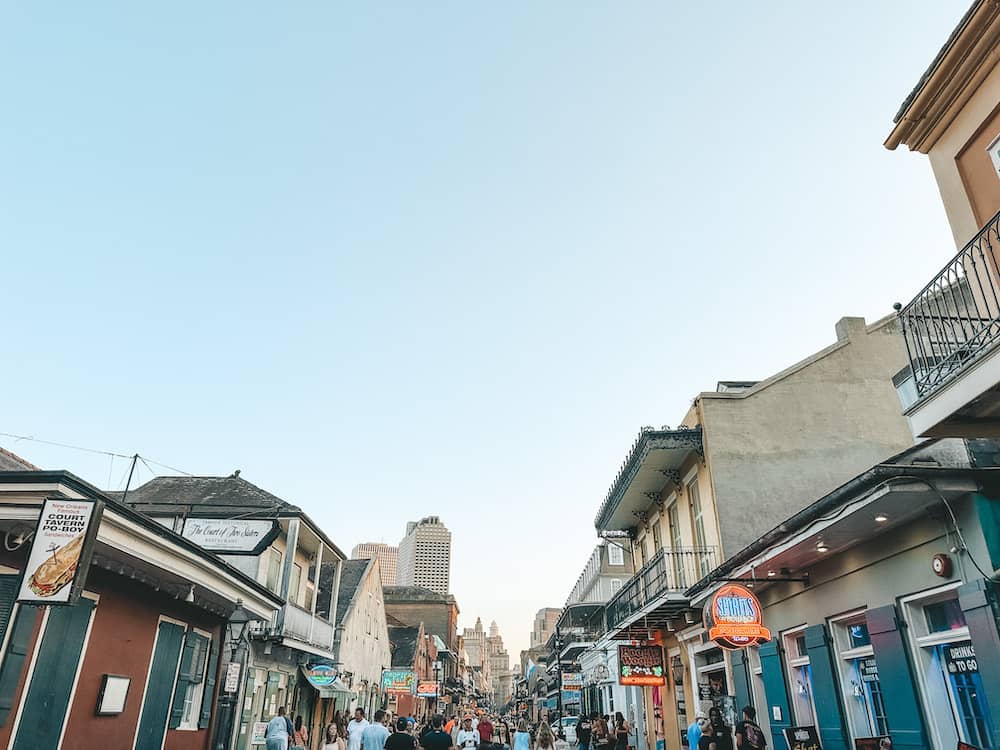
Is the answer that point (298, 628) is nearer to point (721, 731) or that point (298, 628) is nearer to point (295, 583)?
point (295, 583)

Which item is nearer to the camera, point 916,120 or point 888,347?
point 916,120

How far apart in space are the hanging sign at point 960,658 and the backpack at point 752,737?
2724 mm

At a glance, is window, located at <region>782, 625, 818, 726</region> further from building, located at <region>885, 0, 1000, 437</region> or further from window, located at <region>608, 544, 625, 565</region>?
window, located at <region>608, 544, 625, 565</region>

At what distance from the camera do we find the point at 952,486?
298 inches

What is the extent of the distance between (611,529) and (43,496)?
62.8ft

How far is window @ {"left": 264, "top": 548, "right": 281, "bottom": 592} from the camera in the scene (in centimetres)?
1914

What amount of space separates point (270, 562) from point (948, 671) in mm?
16443

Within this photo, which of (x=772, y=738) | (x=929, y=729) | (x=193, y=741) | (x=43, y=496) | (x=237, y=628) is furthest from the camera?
(x=237, y=628)

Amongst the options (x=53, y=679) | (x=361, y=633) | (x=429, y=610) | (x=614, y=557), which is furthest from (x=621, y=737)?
(x=429, y=610)

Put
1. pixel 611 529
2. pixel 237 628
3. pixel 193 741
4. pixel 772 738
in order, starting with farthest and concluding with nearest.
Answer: pixel 611 529 < pixel 237 628 < pixel 193 741 < pixel 772 738

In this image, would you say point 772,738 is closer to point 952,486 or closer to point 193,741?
point 952,486

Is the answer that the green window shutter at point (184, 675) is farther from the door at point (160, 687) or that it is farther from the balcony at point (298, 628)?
the balcony at point (298, 628)

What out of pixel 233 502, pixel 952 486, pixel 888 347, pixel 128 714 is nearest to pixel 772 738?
pixel 952 486

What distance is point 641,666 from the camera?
62.4 feet
